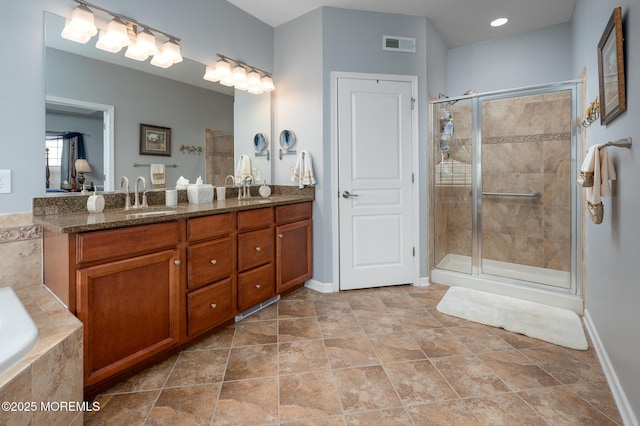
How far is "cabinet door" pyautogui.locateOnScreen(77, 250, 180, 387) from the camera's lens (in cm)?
151

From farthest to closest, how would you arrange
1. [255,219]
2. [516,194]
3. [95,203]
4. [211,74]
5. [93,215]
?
[516,194] < [211,74] < [255,219] < [95,203] < [93,215]

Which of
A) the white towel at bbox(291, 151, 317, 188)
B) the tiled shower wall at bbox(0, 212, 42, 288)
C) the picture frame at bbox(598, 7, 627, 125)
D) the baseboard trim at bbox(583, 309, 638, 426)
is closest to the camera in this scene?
the baseboard trim at bbox(583, 309, 638, 426)

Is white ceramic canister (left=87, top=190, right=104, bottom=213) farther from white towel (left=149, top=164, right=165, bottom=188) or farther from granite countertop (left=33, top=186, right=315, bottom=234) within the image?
white towel (left=149, top=164, right=165, bottom=188)

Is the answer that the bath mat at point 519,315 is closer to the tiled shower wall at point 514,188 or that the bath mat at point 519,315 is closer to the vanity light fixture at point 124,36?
the tiled shower wall at point 514,188

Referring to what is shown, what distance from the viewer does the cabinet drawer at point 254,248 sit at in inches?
93.7

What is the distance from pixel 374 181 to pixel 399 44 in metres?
1.34

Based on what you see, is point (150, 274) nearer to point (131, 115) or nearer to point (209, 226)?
point (209, 226)

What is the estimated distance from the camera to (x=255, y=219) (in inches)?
97.8

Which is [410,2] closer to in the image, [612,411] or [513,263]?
[513,263]

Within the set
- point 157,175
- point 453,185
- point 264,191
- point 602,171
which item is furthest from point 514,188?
point 157,175

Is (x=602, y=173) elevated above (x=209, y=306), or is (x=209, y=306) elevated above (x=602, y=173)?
(x=602, y=173)

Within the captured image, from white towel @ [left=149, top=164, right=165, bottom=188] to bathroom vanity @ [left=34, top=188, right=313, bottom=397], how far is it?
1.17ft

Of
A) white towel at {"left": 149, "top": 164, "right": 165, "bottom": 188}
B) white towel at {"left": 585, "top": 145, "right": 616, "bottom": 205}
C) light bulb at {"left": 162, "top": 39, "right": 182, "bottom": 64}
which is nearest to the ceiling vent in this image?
light bulb at {"left": 162, "top": 39, "right": 182, "bottom": 64}

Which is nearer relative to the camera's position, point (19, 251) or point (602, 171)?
point (602, 171)
